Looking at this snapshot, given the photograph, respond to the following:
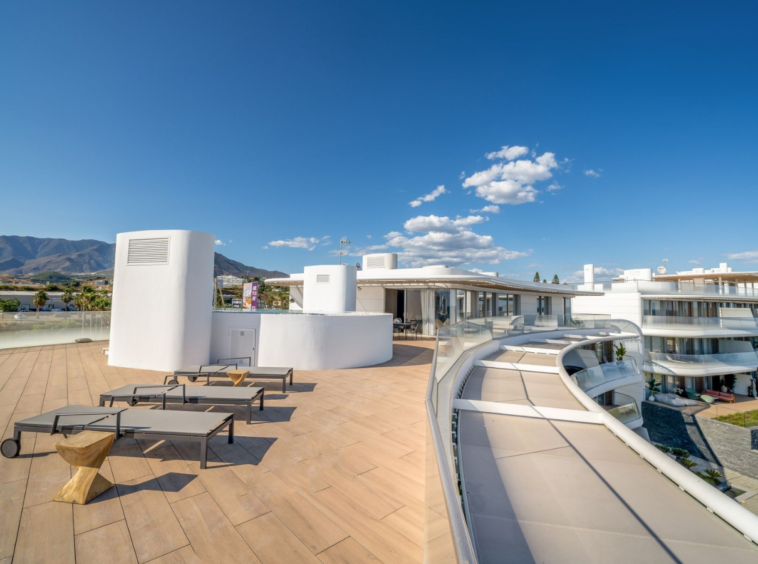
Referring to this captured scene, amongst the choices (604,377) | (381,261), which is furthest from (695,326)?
(381,261)

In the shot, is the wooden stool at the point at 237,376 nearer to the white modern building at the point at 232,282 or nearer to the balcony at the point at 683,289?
the white modern building at the point at 232,282

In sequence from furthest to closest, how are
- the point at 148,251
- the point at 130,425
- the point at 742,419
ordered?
the point at 742,419 < the point at 148,251 < the point at 130,425

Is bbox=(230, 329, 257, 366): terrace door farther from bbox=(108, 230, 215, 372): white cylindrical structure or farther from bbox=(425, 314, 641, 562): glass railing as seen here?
bbox=(425, 314, 641, 562): glass railing

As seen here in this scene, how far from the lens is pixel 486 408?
22.1 feet

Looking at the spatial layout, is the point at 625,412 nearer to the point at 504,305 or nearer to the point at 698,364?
the point at 504,305

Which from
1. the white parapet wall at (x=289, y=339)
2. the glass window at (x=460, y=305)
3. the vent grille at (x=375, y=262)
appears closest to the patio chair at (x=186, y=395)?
the white parapet wall at (x=289, y=339)

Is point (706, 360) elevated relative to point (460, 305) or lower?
lower

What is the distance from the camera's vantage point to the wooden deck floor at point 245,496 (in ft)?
8.61

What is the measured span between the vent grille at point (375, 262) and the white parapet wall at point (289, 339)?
1105 cm

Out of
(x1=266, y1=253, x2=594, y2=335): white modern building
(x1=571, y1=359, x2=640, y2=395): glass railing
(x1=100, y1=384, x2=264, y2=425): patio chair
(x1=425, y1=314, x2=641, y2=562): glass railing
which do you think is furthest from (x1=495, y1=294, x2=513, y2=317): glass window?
(x1=100, y1=384, x2=264, y2=425): patio chair

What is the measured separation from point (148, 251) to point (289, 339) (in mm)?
4637

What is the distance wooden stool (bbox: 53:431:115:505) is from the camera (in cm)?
315

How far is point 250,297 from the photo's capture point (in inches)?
577

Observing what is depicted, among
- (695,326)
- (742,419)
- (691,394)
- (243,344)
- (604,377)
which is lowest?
(742,419)
